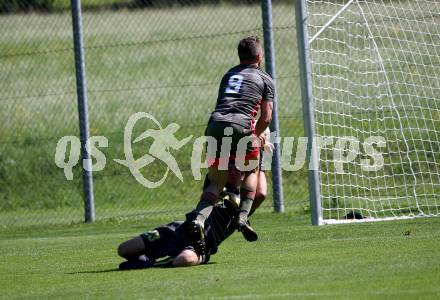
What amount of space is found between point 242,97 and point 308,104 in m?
2.73

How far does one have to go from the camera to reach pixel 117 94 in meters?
24.7

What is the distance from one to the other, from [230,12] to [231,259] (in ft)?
47.8

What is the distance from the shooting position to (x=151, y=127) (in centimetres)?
2050

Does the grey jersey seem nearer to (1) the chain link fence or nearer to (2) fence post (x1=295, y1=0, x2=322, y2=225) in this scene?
(2) fence post (x1=295, y1=0, x2=322, y2=225)

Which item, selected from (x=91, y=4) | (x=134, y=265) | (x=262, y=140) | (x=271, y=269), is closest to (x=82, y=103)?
(x=262, y=140)

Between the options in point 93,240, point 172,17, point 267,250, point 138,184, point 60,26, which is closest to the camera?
point 267,250

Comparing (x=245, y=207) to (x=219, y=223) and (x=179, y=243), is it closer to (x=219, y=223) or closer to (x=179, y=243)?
(x=219, y=223)

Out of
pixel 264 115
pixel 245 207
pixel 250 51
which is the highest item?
pixel 250 51

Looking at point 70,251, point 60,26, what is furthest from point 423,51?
point 60,26

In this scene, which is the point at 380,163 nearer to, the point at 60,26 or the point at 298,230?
the point at 298,230

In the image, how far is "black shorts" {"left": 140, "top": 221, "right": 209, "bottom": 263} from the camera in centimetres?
958

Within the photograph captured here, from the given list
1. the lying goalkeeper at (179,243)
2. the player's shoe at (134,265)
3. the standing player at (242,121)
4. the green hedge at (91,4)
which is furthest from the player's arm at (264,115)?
the green hedge at (91,4)

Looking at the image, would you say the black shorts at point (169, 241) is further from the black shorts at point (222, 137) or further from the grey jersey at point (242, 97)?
the grey jersey at point (242, 97)

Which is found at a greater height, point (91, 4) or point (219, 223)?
point (91, 4)
